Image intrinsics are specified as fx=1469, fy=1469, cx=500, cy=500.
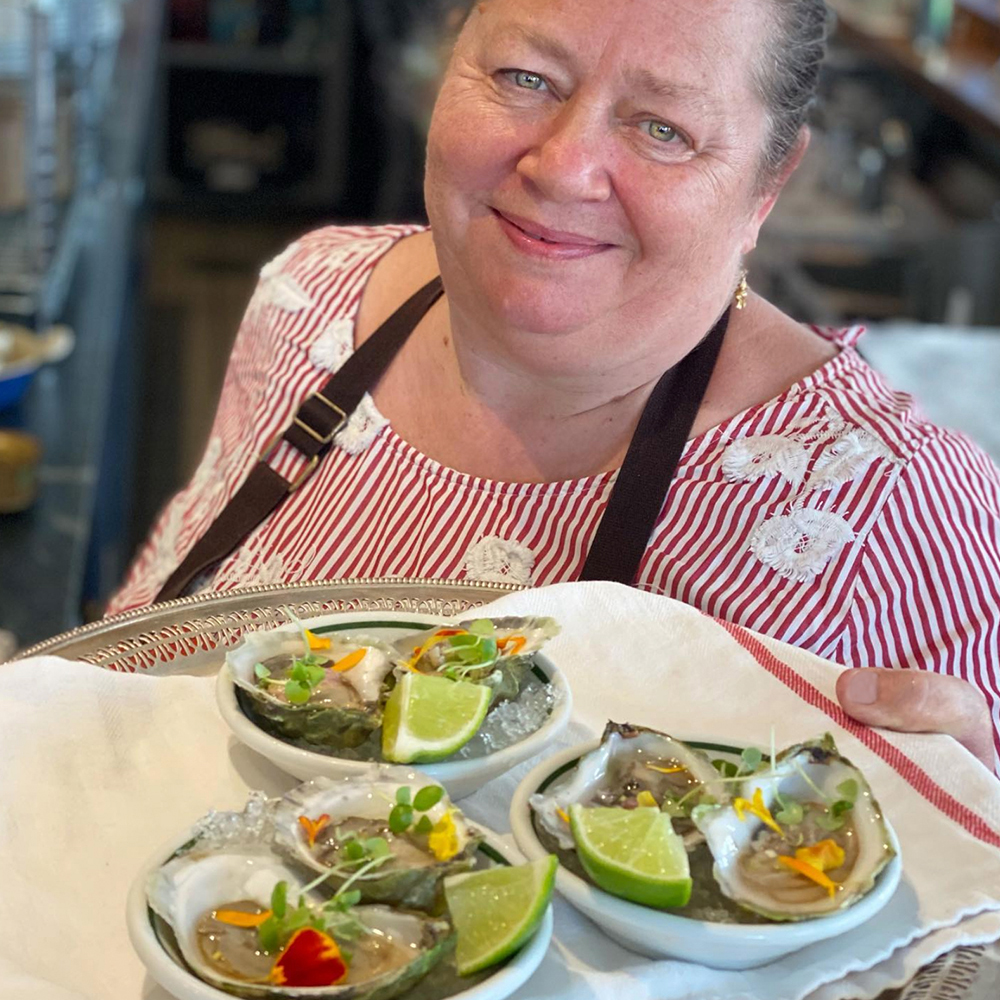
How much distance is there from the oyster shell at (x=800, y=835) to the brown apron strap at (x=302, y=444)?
33.1 inches

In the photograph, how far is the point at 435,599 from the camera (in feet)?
4.16

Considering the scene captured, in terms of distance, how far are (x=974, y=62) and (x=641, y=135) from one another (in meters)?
4.73

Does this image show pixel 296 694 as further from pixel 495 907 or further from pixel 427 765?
pixel 495 907

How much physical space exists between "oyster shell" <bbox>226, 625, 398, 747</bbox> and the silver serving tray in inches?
3.3

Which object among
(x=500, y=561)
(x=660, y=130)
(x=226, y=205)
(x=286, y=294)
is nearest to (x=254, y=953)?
(x=500, y=561)

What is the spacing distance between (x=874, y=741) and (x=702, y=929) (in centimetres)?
30

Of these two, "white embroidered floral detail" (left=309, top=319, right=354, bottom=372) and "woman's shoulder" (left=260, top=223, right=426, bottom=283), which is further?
"woman's shoulder" (left=260, top=223, right=426, bottom=283)

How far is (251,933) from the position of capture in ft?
2.80

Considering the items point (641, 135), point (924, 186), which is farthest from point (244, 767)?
point (924, 186)

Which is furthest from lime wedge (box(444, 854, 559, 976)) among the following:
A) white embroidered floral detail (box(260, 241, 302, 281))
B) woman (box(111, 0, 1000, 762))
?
white embroidered floral detail (box(260, 241, 302, 281))

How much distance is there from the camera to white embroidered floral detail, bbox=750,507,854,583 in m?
1.44

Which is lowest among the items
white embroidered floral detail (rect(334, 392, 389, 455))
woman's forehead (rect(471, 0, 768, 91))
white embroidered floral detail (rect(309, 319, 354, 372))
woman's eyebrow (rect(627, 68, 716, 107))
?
white embroidered floral detail (rect(334, 392, 389, 455))

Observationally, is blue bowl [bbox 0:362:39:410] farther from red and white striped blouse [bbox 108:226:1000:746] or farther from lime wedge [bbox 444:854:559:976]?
lime wedge [bbox 444:854:559:976]

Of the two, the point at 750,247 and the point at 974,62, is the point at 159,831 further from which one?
the point at 974,62
